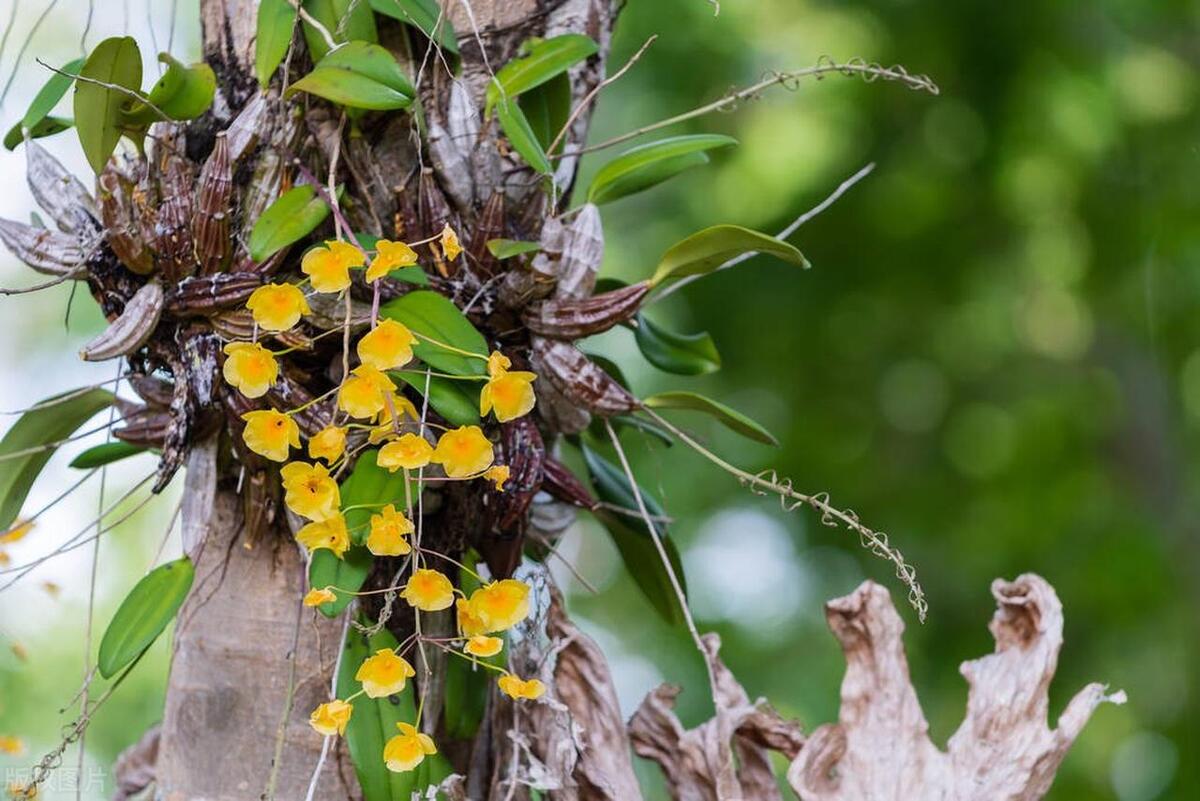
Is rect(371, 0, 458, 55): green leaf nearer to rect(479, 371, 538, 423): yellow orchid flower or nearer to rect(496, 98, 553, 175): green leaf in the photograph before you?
rect(496, 98, 553, 175): green leaf

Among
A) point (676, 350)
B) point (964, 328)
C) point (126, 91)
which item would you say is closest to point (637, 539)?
point (676, 350)

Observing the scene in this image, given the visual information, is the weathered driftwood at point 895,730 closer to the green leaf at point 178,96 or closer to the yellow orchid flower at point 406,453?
the yellow orchid flower at point 406,453

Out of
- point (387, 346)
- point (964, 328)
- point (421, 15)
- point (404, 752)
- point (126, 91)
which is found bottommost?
point (404, 752)

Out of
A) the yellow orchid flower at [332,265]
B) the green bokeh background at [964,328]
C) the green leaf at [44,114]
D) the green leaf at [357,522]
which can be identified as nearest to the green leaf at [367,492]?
the green leaf at [357,522]

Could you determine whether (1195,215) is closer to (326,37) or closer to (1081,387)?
(1081,387)

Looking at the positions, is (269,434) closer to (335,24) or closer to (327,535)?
(327,535)

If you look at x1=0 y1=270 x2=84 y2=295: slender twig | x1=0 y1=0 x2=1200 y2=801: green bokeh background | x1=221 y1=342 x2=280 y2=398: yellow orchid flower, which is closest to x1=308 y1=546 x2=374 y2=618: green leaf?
x1=221 y1=342 x2=280 y2=398: yellow orchid flower
